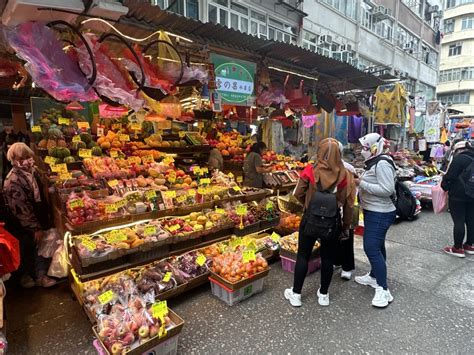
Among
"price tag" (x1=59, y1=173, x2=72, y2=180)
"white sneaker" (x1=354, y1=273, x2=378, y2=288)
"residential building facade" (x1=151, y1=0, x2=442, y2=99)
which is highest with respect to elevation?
"residential building facade" (x1=151, y1=0, x2=442, y2=99)

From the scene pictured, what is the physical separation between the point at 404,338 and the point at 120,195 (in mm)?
3806

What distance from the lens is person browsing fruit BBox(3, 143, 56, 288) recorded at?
3701mm

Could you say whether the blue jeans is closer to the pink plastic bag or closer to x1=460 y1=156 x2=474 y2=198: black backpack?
x1=460 y1=156 x2=474 y2=198: black backpack

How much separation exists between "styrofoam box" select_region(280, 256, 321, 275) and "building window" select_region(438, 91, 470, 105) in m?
46.5

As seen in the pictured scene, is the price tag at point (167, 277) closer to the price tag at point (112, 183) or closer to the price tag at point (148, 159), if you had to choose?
the price tag at point (112, 183)

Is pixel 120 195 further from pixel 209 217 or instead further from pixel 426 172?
pixel 426 172

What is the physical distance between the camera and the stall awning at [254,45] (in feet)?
11.1

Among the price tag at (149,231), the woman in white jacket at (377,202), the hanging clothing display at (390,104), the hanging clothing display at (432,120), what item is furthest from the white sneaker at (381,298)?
the hanging clothing display at (432,120)

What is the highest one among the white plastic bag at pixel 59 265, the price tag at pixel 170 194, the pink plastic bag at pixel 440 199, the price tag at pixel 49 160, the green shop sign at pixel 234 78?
the green shop sign at pixel 234 78

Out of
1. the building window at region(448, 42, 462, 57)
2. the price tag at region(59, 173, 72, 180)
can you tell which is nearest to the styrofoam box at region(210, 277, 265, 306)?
the price tag at region(59, 173, 72, 180)

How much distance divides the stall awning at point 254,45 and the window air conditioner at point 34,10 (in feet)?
2.10

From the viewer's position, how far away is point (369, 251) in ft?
11.6

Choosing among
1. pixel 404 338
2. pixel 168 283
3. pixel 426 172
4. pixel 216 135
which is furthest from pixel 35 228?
pixel 426 172

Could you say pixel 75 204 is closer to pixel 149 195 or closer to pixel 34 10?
pixel 149 195
